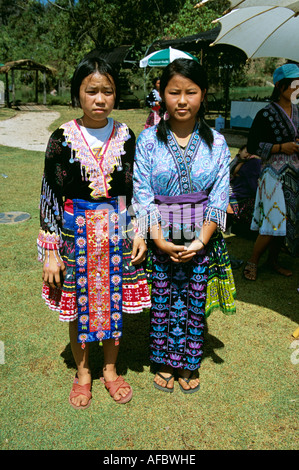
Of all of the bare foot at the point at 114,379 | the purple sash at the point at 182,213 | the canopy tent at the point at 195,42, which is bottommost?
the bare foot at the point at 114,379

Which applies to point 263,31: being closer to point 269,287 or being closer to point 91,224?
point 269,287

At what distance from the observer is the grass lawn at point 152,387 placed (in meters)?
2.14

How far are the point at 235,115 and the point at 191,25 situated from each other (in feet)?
24.8

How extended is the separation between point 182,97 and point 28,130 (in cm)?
1322

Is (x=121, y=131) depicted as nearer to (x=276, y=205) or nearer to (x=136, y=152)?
(x=136, y=152)

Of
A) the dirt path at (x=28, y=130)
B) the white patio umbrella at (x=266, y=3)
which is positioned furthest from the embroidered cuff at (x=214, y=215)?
the dirt path at (x=28, y=130)

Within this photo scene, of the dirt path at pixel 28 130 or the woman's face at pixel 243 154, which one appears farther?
the dirt path at pixel 28 130

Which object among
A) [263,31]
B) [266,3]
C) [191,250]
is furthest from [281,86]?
[191,250]

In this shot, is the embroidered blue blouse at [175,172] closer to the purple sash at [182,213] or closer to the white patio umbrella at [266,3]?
the purple sash at [182,213]

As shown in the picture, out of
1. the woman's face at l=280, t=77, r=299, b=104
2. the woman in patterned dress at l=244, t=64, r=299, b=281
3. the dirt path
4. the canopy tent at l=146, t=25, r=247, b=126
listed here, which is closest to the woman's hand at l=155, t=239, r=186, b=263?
the woman in patterned dress at l=244, t=64, r=299, b=281

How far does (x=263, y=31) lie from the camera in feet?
12.5

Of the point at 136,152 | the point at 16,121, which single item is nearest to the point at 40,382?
the point at 136,152

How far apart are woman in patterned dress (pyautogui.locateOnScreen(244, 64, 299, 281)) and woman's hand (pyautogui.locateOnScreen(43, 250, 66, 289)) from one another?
2179 millimetres

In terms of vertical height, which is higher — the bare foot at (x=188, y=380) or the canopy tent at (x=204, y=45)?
the canopy tent at (x=204, y=45)
